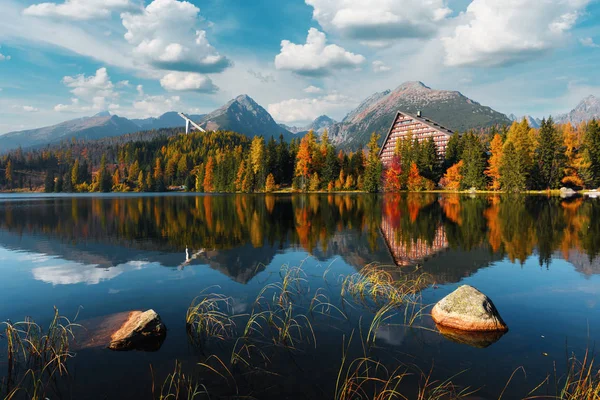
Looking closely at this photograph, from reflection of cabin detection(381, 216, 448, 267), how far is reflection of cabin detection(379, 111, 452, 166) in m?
104

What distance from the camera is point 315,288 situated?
15.1m

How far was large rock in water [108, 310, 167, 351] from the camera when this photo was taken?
9.61 m

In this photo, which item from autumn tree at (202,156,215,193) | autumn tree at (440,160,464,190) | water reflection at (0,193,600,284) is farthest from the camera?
autumn tree at (202,156,215,193)

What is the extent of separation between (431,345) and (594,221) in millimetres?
35071

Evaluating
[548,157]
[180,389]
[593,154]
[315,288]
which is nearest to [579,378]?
[180,389]

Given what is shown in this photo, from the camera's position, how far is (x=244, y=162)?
136m

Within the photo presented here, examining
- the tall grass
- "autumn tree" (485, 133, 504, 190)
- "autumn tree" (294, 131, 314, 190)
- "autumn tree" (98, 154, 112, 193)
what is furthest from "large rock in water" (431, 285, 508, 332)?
"autumn tree" (98, 154, 112, 193)

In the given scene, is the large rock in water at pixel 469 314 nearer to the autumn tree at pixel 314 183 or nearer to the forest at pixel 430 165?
the forest at pixel 430 165

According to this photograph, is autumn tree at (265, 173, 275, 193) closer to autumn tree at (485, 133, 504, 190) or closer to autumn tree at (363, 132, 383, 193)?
autumn tree at (363, 132, 383, 193)

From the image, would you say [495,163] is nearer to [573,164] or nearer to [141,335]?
[573,164]

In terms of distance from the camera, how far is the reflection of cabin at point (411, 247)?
2017 cm

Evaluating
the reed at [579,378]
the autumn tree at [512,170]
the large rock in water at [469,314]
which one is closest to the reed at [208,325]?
the large rock in water at [469,314]

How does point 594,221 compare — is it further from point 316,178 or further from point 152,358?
point 316,178

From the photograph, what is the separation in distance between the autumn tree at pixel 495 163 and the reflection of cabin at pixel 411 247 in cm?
7216
